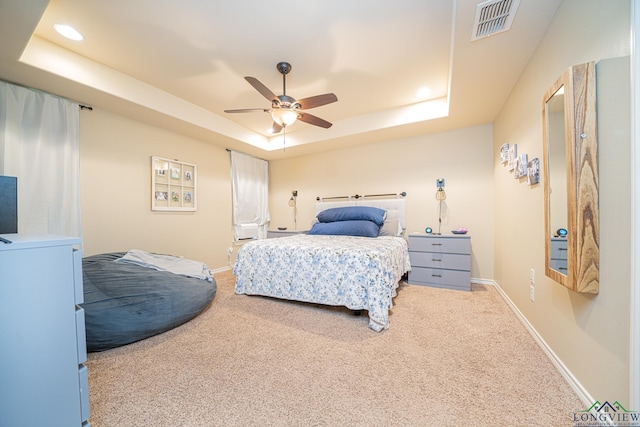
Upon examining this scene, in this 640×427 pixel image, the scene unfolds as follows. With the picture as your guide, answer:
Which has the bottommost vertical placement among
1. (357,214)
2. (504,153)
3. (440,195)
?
(357,214)

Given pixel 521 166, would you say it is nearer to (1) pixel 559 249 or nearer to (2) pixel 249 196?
(1) pixel 559 249

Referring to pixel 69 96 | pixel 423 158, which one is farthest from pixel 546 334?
pixel 69 96

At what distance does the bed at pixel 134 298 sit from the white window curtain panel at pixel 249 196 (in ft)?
6.84

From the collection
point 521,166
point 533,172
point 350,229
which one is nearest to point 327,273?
point 350,229

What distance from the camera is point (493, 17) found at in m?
1.60

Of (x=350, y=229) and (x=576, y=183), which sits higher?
(x=576, y=183)

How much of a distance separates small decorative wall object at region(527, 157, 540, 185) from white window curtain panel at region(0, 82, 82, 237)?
4.45m

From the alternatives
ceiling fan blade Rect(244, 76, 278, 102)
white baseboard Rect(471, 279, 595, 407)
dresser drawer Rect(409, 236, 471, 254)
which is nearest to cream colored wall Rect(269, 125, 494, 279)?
dresser drawer Rect(409, 236, 471, 254)

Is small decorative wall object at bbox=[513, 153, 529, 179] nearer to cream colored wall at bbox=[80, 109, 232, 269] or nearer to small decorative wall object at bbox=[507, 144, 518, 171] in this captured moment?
small decorative wall object at bbox=[507, 144, 518, 171]

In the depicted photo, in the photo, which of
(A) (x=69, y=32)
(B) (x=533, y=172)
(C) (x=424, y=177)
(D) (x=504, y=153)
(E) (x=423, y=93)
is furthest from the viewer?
(C) (x=424, y=177)

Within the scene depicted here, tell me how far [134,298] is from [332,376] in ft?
5.44

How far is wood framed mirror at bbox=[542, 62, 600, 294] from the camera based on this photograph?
3.66ft

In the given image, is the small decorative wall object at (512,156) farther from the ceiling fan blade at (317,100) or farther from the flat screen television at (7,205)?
the flat screen television at (7,205)

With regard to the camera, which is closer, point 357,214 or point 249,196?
point 357,214
